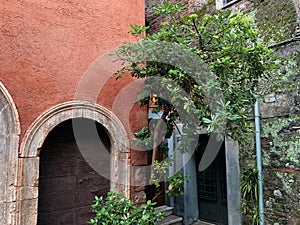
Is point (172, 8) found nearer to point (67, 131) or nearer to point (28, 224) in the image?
point (67, 131)

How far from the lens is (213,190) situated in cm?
594

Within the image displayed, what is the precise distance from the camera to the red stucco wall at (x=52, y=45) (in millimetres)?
2688

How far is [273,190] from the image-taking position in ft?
13.7

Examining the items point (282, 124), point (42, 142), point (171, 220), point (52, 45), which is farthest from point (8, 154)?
point (171, 220)

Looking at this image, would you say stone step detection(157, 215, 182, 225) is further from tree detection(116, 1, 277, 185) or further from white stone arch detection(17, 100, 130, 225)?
tree detection(116, 1, 277, 185)

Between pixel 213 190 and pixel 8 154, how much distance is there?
4.71 metres

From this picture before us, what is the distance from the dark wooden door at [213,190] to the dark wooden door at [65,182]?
10.7ft

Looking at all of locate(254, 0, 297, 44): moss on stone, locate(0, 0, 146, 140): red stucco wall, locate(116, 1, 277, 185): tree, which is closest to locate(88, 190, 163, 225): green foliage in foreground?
locate(116, 1, 277, 185): tree

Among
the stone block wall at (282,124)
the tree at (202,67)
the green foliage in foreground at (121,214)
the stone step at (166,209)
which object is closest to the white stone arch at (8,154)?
the green foliage in foreground at (121,214)

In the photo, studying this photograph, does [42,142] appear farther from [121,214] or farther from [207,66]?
[207,66]

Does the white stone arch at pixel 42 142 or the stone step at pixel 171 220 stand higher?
the white stone arch at pixel 42 142

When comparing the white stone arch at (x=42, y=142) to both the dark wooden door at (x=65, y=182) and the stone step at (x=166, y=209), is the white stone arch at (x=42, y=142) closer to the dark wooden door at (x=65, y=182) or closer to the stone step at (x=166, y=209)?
the dark wooden door at (x=65, y=182)

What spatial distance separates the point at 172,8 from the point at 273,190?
3.35 m

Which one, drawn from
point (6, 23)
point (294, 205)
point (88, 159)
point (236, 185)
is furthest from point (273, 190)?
point (6, 23)
